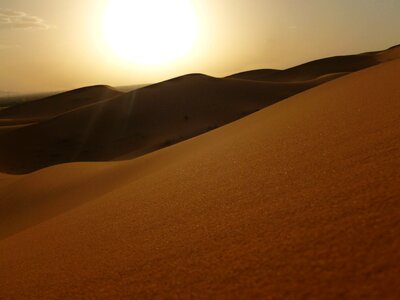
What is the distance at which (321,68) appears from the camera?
54.5 metres

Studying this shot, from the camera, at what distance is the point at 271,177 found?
297 centimetres

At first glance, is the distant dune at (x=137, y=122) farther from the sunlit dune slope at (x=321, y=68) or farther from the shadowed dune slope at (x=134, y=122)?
the sunlit dune slope at (x=321, y=68)

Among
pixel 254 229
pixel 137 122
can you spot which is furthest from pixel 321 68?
pixel 254 229

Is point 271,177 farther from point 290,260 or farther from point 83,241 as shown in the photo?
point 83,241

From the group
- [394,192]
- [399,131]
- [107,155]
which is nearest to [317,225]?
[394,192]

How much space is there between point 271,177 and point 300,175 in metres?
0.27

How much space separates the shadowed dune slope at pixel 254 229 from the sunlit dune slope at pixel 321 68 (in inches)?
1900

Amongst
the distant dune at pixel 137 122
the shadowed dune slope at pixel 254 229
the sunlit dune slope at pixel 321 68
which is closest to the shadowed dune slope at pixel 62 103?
the sunlit dune slope at pixel 321 68

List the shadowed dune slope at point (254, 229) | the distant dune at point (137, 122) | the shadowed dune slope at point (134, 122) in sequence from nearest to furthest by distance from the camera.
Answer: the shadowed dune slope at point (254, 229) < the distant dune at point (137, 122) < the shadowed dune slope at point (134, 122)

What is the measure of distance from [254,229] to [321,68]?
184 ft

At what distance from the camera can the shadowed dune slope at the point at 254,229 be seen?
1569 millimetres

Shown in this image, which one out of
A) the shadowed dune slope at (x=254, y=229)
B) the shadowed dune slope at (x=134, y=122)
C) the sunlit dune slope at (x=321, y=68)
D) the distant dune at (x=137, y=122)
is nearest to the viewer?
the shadowed dune slope at (x=254, y=229)

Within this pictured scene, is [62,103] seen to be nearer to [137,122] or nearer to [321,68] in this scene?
[137,122]

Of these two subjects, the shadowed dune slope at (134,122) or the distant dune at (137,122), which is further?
the shadowed dune slope at (134,122)
